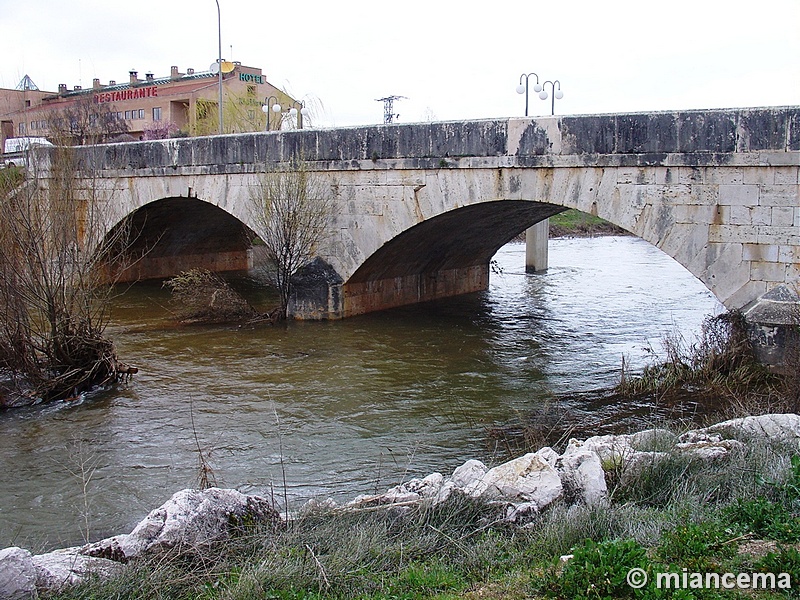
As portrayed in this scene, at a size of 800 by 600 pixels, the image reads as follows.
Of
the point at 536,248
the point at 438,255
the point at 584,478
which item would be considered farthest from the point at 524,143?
the point at 536,248

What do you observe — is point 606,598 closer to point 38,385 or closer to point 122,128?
point 38,385

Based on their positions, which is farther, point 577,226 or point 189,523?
point 577,226

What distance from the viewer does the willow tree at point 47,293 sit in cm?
891

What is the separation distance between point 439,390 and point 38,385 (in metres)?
4.41

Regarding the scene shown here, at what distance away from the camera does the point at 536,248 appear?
20969mm

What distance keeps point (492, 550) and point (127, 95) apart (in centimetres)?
4286

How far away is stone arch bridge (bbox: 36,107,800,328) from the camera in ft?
30.4

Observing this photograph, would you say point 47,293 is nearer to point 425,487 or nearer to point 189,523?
point 189,523

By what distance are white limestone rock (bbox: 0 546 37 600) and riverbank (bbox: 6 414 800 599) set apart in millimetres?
29

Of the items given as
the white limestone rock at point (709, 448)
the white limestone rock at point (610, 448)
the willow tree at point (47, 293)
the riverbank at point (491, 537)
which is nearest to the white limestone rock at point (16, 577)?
the riverbank at point (491, 537)

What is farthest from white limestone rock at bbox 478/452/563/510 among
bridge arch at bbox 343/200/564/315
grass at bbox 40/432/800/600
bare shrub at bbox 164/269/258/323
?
bare shrub at bbox 164/269/258/323

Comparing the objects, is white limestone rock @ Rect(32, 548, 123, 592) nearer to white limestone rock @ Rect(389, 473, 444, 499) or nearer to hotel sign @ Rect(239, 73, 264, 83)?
white limestone rock @ Rect(389, 473, 444, 499)

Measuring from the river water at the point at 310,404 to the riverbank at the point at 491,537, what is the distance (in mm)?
1101

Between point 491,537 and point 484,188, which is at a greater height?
point 484,188
